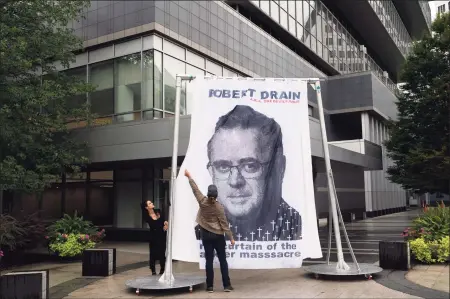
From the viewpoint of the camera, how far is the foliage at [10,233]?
10750 mm

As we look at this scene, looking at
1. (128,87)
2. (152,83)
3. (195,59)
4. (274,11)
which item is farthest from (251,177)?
(274,11)

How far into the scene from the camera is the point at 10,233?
11.3m

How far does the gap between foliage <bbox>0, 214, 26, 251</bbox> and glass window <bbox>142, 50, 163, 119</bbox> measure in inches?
251

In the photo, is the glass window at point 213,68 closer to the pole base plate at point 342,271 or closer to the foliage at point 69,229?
the foliage at point 69,229

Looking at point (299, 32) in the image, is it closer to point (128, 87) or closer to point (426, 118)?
point (426, 118)

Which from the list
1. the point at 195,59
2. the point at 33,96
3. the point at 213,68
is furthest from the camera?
the point at 213,68

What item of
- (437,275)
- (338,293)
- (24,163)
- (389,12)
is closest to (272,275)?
(338,293)

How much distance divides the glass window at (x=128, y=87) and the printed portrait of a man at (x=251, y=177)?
9.08 metres

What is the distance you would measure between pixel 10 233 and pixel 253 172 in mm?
6562

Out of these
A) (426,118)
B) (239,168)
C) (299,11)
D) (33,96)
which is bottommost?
(239,168)

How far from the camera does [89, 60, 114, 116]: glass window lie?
18.0 m

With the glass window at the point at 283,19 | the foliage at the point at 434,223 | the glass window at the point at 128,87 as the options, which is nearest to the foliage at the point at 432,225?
the foliage at the point at 434,223

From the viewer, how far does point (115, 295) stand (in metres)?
7.91

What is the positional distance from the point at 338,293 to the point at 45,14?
11.5m
